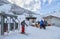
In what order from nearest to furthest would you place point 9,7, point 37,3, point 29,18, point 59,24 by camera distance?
point 9,7
point 29,18
point 59,24
point 37,3

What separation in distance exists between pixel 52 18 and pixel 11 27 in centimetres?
2547

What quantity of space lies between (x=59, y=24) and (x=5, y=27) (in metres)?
28.7

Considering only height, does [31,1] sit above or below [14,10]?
above

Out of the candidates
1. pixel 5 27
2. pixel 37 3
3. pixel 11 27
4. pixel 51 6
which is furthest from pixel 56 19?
pixel 37 3

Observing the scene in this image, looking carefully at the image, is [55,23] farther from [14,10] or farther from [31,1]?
[31,1]

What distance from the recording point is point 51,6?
3356 inches

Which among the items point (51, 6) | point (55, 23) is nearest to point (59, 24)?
point (55, 23)

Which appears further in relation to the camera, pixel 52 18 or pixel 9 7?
pixel 52 18

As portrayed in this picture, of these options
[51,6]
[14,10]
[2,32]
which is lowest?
[2,32]

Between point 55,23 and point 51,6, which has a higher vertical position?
point 51,6

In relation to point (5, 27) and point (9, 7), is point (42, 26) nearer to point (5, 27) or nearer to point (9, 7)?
point (9, 7)

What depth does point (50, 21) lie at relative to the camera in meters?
42.0

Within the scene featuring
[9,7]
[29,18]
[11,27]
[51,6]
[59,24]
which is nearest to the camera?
[11,27]

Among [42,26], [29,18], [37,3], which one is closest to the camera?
[42,26]
